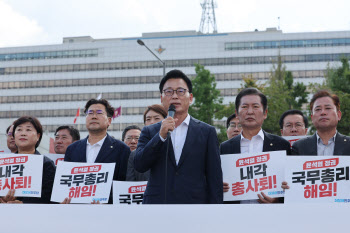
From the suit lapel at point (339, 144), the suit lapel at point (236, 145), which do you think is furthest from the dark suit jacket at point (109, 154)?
the suit lapel at point (339, 144)

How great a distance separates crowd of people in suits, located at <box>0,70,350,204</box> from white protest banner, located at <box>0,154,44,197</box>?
0.10m

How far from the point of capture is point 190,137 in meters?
3.35

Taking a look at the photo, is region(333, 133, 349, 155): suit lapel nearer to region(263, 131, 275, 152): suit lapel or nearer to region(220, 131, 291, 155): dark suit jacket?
region(220, 131, 291, 155): dark suit jacket

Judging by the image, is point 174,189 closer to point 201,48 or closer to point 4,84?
point 201,48

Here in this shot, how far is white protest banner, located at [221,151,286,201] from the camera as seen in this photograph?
3613mm

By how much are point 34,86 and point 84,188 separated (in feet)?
222

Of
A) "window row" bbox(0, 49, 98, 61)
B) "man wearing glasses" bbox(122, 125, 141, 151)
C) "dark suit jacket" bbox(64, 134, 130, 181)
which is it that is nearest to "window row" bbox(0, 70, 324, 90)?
"window row" bbox(0, 49, 98, 61)

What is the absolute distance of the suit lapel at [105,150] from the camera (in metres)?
4.42

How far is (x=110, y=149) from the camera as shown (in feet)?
14.7

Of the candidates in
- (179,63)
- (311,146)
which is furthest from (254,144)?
(179,63)

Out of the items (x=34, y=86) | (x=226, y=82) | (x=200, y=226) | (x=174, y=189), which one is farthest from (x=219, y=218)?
(x=34, y=86)

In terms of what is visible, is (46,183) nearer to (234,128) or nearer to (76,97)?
(234,128)

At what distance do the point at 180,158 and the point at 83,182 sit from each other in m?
1.26

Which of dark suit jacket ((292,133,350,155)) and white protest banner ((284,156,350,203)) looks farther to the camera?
dark suit jacket ((292,133,350,155))
